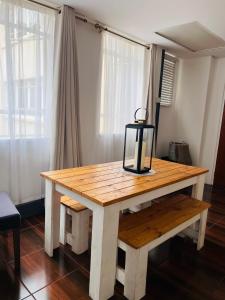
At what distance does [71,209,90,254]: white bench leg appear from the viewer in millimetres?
1868

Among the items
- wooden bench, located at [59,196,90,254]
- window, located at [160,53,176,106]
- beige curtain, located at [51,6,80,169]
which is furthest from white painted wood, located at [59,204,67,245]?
window, located at [160,53,176,106]

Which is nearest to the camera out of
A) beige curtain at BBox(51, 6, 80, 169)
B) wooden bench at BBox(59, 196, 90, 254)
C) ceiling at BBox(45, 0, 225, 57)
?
wooden bench at BBox(59, 196, 90, 254)

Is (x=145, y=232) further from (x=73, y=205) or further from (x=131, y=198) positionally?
(x=73, y=205)

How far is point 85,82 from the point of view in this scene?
2861 millimetres

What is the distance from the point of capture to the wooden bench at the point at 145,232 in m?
1.43

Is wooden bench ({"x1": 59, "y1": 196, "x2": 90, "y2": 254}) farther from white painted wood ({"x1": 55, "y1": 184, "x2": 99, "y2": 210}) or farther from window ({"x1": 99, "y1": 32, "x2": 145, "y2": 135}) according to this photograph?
window ({"x1": 99, "y1": 32, "x2": 145, "y2": 135})

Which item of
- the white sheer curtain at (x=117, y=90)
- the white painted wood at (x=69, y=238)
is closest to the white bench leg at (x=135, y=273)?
the white painted wood at (x=69, y=238)

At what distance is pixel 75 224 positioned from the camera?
6.21 ft

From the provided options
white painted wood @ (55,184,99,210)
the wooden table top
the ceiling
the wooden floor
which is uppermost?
the ceiling

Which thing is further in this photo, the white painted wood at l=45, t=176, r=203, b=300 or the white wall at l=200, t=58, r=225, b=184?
the white wall at l=200, t=58, r=225, b=184

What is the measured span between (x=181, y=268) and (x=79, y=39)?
265cm

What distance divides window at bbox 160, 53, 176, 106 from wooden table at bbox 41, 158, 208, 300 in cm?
242

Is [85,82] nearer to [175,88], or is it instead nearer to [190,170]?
[190,170]

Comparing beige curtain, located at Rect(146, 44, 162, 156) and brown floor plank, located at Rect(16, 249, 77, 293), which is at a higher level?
beige curtain, located at Rect(146, 44, 162, 156)
